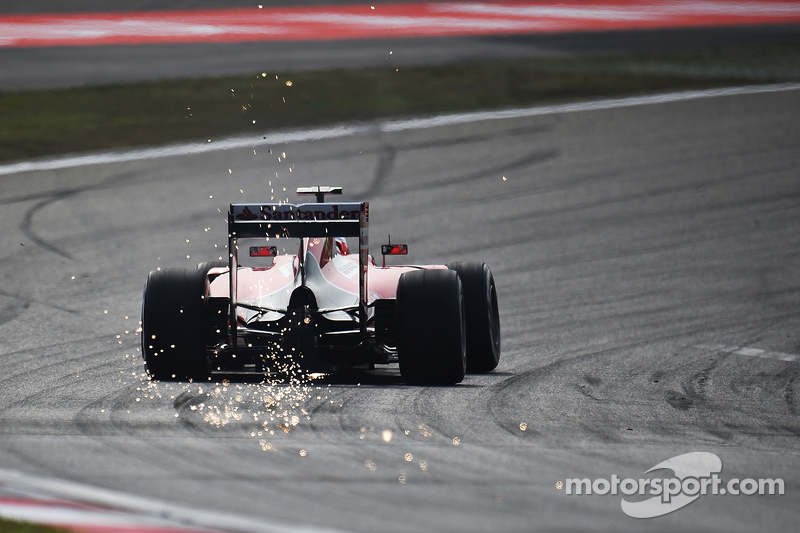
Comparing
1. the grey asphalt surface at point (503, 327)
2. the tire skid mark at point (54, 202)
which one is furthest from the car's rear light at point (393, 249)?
the tire skid mark at point (54, 202)

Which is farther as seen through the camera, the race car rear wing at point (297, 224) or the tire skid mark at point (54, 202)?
the tire skid mark at point (54, 202)

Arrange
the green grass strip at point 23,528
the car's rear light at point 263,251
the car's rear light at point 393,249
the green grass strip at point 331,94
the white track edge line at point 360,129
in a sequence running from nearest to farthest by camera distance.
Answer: the green grass strip at point 23,528
the car's rear light at point 393,249
the car's rear light at point 263,251
the white track edge line at point 360,129
the green grass strip at point 331,94

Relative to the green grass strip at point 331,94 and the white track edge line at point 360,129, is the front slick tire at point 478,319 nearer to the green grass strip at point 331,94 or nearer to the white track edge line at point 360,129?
the white track edge line at point 360,129

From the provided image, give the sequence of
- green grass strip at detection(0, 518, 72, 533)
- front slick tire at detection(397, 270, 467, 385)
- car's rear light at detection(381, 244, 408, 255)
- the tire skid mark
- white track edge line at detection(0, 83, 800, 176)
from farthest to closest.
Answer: white track edge line at detection(0, 83, 800, 176) < the tire skid mark < car's rear light at detection(381, 244, 408, 255) < front slick tire at detection(397, 270, 467, 385) < green grass strip at detection(0, 518, 72, 533)

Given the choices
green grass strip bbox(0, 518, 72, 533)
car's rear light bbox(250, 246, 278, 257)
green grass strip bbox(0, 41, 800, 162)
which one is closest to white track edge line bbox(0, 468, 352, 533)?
green grass strip bbox(0, 518, 72, 533)

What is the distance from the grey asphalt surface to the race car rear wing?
74 centimetres

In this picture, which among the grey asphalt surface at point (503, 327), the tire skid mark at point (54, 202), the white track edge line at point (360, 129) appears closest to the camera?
the grey asphalt surface at point (503, 327)

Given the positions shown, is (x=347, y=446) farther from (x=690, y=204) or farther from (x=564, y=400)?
(x=690, y=204)

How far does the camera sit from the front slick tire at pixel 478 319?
8.67 m

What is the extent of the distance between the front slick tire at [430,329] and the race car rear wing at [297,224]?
31 centimetres

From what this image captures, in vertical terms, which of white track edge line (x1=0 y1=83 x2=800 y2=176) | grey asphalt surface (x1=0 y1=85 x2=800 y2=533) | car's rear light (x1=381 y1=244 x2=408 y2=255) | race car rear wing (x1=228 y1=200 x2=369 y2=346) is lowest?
grey asphalt surface (x1=0 y1=85 x2=800 y2=533)

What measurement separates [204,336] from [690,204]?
9317 mm

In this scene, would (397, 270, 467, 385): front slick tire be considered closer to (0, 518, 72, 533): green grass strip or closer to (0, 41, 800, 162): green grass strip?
(0, 518, 72, 533): green grass strip

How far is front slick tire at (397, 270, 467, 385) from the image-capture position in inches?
296
